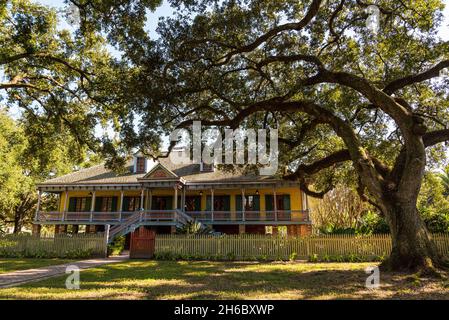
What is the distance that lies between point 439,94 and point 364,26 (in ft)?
18.6

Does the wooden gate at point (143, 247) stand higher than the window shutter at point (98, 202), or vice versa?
the window shutter at point (98, 202)

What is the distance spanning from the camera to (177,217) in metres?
25.0

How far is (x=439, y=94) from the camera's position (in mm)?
16203

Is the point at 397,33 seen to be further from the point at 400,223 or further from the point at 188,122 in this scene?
the point at 188,122

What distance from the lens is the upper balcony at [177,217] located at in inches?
997

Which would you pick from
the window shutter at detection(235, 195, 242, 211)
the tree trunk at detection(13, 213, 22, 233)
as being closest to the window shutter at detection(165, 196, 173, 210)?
the window shutter at detection(235, 195, 242, 211)

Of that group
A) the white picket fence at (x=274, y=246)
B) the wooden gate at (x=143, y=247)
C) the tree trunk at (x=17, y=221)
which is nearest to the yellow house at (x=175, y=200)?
the wooden gate at (x=143, y=247)

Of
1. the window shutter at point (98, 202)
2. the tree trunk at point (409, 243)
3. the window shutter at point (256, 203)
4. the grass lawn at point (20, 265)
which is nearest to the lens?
the tree trunk at point (409, 243)

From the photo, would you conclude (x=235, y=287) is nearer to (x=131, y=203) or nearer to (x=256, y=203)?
(x=256, y=203)

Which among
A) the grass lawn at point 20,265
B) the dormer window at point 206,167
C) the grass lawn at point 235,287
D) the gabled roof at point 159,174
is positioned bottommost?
the grass lawn at point 20,265

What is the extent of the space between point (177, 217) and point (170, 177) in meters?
3.44

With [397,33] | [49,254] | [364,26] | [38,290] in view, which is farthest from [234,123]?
[49,254]

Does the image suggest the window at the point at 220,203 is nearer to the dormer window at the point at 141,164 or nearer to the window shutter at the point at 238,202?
the window shutter at the point at 238,202

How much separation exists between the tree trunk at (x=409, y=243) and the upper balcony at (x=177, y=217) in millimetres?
14362
